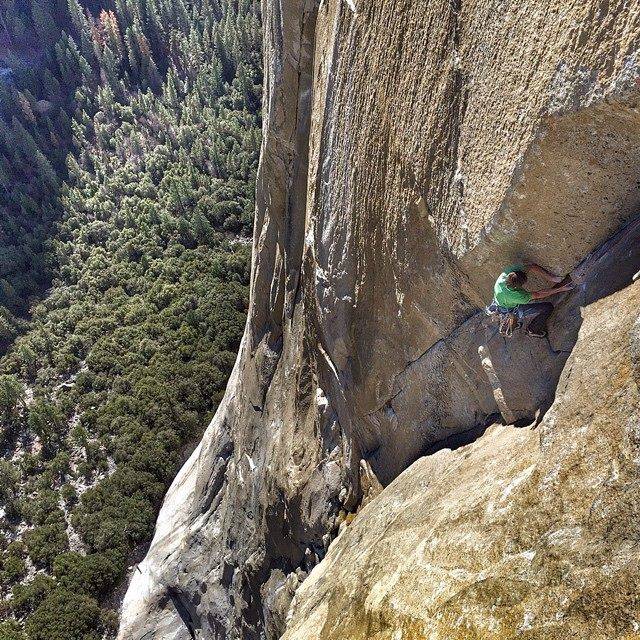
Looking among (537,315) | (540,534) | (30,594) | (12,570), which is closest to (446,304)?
(537,315)

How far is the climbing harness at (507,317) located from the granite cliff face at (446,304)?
1.23 feet

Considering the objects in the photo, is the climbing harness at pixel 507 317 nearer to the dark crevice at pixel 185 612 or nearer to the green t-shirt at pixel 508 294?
the green t-shirt at pixel 508 294

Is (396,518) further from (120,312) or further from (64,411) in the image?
(120,312)

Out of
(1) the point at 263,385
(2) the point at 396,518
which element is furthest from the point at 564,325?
(1) the point at 263,385

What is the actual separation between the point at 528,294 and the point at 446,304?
2003 millimetres

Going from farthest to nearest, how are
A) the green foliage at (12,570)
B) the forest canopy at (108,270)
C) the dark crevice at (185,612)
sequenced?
the forest canopy at (108,270)
the green foliage at (12,570)
the dark crevice at (185,612)

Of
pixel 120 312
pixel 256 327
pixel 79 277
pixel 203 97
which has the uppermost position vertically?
pixel 203 97

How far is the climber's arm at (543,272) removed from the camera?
726 cm

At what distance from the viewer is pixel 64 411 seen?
43969mm

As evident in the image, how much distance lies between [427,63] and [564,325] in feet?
14.8

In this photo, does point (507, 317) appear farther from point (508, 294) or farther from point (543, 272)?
point (543, 272)

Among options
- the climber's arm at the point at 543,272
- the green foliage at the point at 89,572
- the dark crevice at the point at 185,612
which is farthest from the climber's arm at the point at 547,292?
the green foliage at the point at 89,572

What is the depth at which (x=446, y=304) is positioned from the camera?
903cm

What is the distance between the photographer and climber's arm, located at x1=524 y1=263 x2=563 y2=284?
23.8 feet
